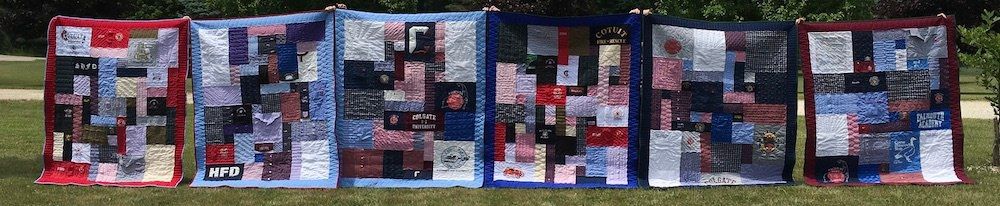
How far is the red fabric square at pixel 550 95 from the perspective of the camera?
6918 mm

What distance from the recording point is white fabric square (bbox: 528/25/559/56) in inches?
270

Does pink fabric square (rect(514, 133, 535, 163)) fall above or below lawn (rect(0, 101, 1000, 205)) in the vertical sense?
above

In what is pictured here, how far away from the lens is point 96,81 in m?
7.07

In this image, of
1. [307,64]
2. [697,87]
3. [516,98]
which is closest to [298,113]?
[307,64]

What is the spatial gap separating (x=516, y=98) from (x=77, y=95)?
2.97 meters

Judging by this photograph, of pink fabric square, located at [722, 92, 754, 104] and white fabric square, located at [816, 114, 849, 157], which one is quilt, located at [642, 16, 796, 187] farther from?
white fabric square, located at [816, 114, 849, 157]

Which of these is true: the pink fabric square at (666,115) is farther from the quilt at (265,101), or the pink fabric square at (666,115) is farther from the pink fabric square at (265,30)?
the pink fabric square at (265,30)

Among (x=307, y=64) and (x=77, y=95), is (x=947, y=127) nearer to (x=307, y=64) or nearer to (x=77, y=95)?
(x=307, y=64)

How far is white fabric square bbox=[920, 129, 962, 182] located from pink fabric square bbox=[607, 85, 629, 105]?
2.09 meters

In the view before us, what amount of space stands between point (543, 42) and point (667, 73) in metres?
0.85

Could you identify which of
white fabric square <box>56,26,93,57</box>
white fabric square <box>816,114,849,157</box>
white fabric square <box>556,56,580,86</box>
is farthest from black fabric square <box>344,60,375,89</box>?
white fabric square <box>816,114,849,157</box>

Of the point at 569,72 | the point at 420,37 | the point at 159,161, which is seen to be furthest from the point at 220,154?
the point at 569,72

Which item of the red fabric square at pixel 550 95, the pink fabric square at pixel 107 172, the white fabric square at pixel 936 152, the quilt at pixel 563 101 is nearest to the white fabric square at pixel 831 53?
the white fabric square at pixel 936 152

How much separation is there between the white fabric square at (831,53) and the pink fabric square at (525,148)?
6.45ft
